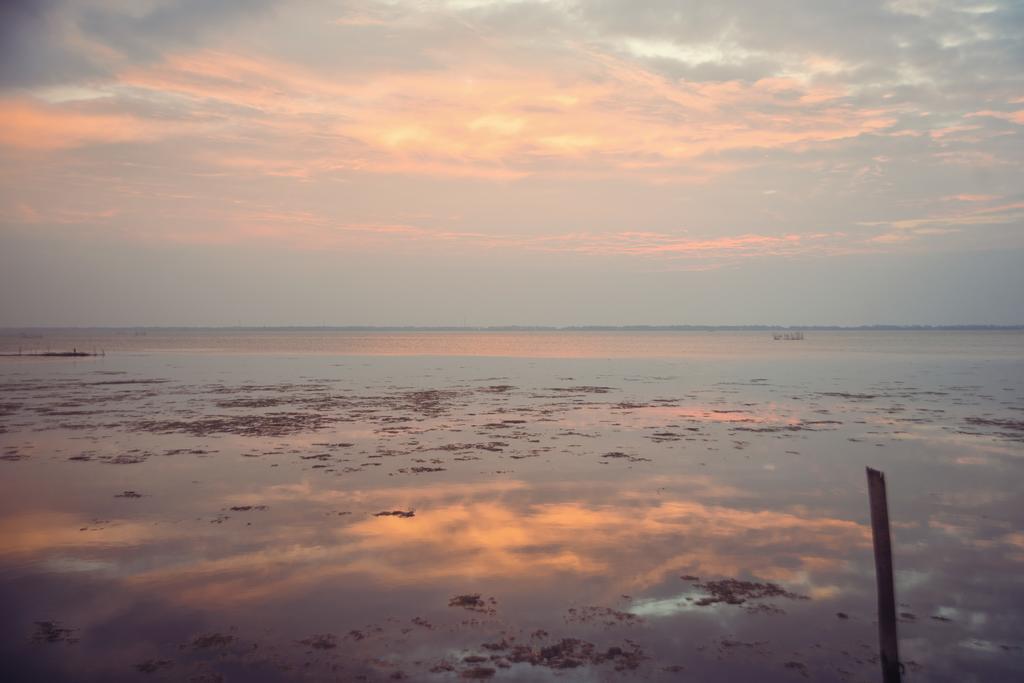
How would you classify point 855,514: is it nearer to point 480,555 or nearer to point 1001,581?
point 1001,581

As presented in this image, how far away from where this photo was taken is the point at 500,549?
46.0 feet

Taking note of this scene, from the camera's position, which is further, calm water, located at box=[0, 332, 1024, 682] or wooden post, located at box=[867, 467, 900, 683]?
calm water, located at box=[0, 332, 1024, 682]

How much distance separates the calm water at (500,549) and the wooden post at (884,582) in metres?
0.37

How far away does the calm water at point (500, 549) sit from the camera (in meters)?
9.51

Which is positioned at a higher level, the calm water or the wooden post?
the wooden post

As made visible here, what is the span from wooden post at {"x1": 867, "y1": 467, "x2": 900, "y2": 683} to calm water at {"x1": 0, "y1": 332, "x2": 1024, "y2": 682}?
0.37 m

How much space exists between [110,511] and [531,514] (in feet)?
34.3

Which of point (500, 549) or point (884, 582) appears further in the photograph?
point (500, 549)

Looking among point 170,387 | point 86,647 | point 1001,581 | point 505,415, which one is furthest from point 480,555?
point 170,387

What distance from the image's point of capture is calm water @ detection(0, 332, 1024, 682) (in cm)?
951

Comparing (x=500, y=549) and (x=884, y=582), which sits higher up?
(x=884, y=582)

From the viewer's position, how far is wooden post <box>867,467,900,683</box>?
8.78m

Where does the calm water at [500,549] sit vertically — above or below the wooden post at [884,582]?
below

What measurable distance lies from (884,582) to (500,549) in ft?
23.8
